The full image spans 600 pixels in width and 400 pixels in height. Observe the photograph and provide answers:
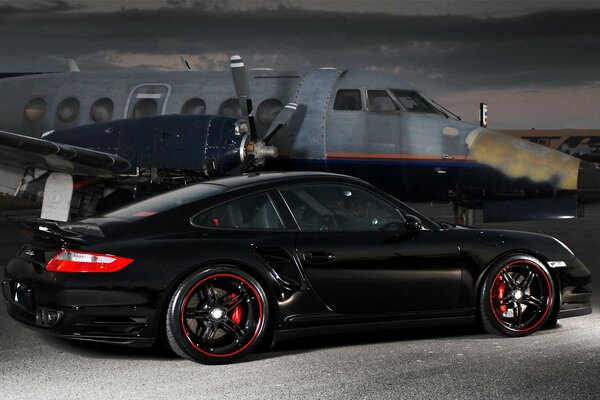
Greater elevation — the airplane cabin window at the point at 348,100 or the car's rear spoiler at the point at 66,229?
the airplane cabin window at the point at 348,100

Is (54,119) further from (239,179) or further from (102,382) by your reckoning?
(102,382)

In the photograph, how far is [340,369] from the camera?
6.55 m

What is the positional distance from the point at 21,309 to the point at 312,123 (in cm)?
1046

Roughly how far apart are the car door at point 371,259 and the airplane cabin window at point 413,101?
9110 mm

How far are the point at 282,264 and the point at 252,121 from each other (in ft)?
32.1

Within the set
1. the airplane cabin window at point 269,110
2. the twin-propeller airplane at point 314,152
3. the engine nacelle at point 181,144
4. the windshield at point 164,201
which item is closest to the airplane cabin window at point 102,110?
the twin-propeller airplane at point 314,152

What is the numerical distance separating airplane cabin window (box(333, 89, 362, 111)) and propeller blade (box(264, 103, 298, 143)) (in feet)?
2.61

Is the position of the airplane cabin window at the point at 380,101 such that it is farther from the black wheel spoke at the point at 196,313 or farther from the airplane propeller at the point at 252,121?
the black wheel spoke at the point at 196,313

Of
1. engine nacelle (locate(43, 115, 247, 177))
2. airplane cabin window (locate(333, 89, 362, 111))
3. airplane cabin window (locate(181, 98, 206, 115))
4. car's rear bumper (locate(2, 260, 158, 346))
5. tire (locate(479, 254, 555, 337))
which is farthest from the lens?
airplane cabin window (locate(181, 98, 206, 115))

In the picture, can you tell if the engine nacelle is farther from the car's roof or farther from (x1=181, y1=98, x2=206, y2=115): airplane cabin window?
the car's roof

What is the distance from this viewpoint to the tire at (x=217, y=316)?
653cm

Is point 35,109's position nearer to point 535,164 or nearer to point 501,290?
point 535,164

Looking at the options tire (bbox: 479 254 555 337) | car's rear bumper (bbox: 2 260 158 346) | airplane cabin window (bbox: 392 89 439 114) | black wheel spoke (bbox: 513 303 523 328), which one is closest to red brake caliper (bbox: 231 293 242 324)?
car's rear bumper (bbox: 2 260 158 346)

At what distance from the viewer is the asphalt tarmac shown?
591cm
